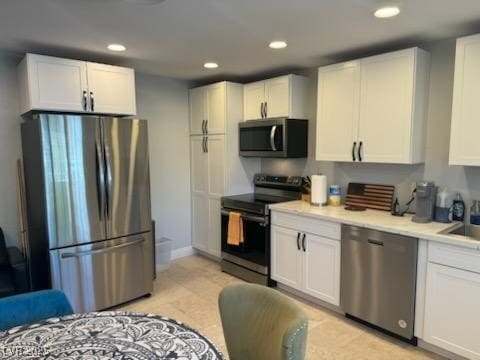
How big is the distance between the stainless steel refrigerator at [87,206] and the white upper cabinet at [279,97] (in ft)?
4.56

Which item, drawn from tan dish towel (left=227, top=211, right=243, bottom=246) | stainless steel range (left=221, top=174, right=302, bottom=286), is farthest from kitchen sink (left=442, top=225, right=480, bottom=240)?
tan dish towel (left=227, top=211, right=243, bottom=246)

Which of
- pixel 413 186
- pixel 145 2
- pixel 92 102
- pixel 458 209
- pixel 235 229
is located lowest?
pixel 235 229

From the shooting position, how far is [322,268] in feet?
10.1

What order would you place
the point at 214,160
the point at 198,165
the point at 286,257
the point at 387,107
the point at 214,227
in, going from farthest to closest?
the point at 198,165
the point at 214,227
the point at 214,160
the point at 286,257
the point at 387,107

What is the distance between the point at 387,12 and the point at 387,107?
88 cm

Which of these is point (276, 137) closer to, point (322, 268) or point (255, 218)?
point (255, 218)

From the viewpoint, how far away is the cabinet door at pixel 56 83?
2.82m

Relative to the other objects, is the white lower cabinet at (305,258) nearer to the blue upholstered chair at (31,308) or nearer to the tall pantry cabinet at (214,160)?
the tall pantry cabinet at (214,160)

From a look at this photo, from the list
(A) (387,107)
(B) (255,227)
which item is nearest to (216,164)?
(B) (255,227)

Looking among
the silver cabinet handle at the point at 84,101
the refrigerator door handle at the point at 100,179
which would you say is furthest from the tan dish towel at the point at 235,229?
the silver cabinet handle at the point at 84,101

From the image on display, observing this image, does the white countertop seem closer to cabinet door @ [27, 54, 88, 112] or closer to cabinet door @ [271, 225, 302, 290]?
cabinet door @ [271, 225, 302, 290]

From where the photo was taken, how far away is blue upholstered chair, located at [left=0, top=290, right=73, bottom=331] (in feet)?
5.26

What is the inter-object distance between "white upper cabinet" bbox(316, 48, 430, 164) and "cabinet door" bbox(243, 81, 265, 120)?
0.78 metres

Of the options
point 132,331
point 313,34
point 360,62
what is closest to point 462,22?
point 360,62
